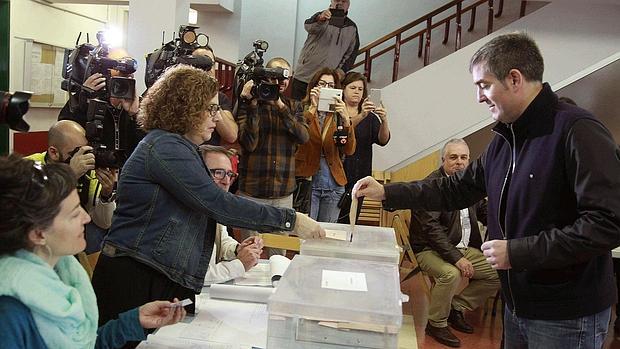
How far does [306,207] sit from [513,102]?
2235 millimetres

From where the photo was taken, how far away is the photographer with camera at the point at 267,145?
3.22m

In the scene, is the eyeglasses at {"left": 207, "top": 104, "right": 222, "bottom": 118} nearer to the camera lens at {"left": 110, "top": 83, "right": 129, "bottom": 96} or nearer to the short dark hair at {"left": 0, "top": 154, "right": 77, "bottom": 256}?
the short dark hair at {"left": 0, "top": 154, "right": 77, "bottom": 256}

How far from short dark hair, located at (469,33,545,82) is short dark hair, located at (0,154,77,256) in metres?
1.09

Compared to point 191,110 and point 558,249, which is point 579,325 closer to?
point 558,249

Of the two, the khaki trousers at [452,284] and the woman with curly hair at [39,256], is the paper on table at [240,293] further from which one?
the khaki trousers at [452,284]

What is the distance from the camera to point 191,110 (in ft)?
5.51

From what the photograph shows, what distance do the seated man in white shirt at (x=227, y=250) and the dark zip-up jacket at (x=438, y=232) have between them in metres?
1.54

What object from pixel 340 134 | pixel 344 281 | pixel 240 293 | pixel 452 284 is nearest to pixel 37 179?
pixel 344 281

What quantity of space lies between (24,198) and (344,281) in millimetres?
719

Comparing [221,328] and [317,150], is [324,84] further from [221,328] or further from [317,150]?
[221,328]

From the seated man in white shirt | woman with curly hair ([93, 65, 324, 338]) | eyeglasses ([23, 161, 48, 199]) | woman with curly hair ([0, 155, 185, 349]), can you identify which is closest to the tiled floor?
the seated man in white shirt

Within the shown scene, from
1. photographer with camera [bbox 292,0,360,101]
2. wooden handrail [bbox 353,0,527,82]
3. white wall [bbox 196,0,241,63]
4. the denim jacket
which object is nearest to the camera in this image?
the denim jacket

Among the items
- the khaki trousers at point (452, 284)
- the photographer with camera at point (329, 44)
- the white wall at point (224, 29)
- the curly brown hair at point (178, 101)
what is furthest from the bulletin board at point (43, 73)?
the curly brown hair at point (178, 101)

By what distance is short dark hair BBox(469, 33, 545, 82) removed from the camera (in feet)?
4.85
